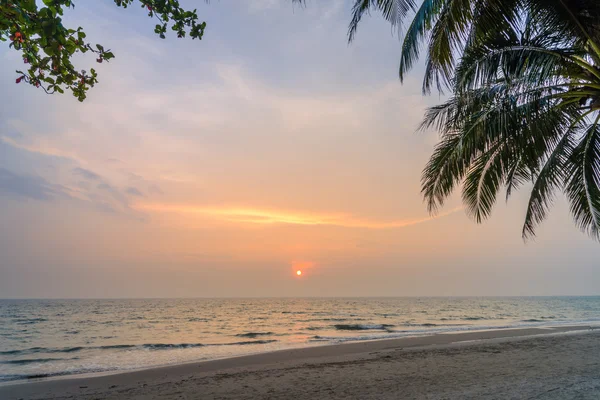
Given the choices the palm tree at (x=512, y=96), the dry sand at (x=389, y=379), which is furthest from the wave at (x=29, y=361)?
the palm tree at (x=512, y=96)

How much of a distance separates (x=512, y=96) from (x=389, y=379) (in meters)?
5.33

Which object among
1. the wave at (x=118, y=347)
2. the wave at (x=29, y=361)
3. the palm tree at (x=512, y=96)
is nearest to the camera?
the palm tree at (x=512, y=96)

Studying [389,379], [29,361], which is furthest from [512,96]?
[29,361]

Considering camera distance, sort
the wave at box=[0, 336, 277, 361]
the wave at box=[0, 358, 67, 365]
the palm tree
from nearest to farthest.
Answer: the palm tree
the wave at box=[0, 358, 67, 365]
the wave at box=[0, 336, 277, 361]

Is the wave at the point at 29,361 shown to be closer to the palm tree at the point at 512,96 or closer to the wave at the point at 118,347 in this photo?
the wave at the point at 118,347

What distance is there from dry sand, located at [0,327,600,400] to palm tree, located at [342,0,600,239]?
9.74ft

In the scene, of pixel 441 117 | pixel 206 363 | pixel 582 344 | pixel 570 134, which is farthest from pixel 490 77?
pixel 206 363

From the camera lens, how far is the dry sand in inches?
228

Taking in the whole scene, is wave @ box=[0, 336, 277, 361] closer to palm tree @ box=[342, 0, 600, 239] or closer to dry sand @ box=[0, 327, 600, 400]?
dry sand @ box=[0, 327, 600, 400]

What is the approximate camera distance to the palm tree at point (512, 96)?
5309mm

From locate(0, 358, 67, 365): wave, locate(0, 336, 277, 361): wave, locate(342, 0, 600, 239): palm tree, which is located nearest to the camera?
locate(342, 0, 600, 239): palm tree

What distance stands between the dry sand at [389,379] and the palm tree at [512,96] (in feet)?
9.74

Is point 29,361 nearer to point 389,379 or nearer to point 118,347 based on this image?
point 118,347

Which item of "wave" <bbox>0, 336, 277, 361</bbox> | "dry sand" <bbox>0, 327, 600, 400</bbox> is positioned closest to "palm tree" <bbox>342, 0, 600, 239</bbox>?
"dry sand" <bbox>0, 327, 600, 400</bbox>
